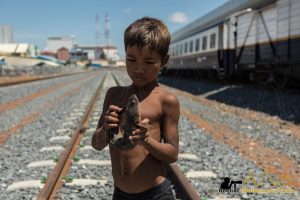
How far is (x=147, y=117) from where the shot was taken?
6.59ft

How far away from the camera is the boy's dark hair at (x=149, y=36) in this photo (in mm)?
1899

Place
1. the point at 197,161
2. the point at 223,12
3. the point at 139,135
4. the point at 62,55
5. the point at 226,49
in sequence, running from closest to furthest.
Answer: the point at 139,135 < the point at 197,161 < the point at 226,49 < the point at 223,12 < the point at 62,55

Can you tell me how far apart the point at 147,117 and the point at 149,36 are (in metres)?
0.37

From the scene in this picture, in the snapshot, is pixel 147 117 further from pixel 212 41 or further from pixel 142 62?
pixel 212 41

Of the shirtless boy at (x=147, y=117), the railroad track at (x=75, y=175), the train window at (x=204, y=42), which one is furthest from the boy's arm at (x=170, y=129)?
the train window at (x=204, y=42)

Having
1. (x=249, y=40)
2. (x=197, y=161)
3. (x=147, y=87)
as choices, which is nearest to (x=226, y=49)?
(x=249, y=40)

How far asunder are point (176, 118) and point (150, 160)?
0.76 feet

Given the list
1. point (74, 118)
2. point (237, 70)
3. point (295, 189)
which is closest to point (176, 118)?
point (295, 189)

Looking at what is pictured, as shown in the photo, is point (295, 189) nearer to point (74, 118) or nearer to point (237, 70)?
point (74, 118)

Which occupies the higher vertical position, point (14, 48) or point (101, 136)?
point (14, 48)

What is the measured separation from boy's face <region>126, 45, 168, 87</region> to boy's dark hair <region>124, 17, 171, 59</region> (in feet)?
0.07

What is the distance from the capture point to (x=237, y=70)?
18.3 meters

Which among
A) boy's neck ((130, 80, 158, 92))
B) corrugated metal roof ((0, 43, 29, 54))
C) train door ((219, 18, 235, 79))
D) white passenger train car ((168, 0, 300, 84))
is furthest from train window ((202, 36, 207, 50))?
corrugated metal roof ((0, 43, 29, 54))

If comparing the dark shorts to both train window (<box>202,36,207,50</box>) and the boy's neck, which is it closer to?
the boy's neck
